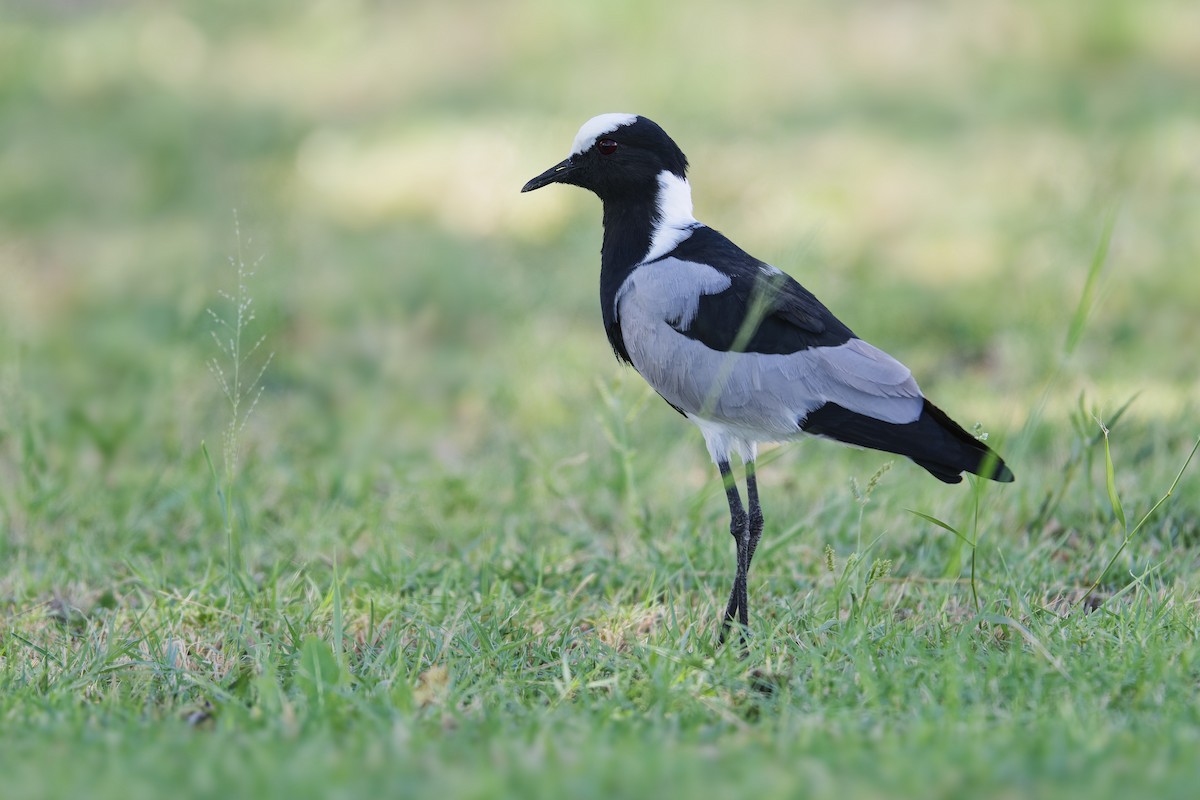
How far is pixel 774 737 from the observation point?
2428 millimetres

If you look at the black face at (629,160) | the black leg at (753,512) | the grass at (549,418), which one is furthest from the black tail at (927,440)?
the black face at (629,160)

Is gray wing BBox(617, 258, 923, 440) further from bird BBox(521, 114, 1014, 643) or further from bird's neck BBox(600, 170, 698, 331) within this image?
bird's neck BBox(600, 170, 698, 331)

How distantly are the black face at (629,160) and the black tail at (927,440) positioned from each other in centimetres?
87

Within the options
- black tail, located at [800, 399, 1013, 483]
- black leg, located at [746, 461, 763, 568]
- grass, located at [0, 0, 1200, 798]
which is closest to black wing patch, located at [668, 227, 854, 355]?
black tail, located at [800, 399, 1013, 483]

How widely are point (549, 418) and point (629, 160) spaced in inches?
73.9

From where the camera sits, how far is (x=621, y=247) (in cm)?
356

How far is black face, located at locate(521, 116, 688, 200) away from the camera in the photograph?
141 inches

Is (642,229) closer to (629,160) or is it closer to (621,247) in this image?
(621,247)

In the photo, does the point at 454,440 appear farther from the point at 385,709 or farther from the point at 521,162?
the point at 385,709

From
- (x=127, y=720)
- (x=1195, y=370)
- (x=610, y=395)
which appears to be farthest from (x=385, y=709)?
(x=1195, y=370)

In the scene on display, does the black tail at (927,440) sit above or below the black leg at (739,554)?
above

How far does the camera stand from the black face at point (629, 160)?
358 cm

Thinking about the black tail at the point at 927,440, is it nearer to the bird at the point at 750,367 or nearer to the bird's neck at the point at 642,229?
the bird at the point at 750,367

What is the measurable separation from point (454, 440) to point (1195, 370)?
10.3 ft
